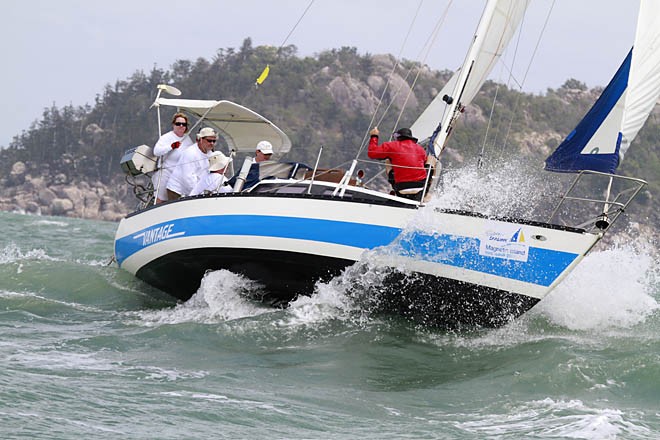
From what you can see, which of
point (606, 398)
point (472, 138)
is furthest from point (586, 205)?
point (606, 398)

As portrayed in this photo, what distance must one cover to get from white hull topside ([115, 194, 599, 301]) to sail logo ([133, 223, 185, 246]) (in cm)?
83

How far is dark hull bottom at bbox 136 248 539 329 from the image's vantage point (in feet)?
24.9

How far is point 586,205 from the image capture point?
46594mm

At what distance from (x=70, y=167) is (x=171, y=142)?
2417 inches

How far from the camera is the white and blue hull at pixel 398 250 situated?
7.35 meters

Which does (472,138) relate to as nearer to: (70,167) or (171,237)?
(70,167)

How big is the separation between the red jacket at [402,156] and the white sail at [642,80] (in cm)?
187

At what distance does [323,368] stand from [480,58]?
456 centimetres

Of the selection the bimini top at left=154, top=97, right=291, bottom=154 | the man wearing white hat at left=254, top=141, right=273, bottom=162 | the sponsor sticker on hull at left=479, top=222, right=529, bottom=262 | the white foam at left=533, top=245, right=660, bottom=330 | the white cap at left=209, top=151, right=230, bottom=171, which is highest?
the bimini top at left=154, top=97, right=291, bottom=154

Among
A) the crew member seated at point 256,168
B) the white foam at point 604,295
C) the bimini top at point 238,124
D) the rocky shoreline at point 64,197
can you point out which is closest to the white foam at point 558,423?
the white foam at point 604,295

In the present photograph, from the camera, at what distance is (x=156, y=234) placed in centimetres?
952

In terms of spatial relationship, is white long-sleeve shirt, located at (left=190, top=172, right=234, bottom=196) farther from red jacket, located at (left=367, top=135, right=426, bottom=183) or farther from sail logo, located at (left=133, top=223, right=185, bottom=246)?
red jacket, located at (left=367, top=135, right=426, bottom=183)

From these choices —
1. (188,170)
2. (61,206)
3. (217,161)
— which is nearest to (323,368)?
(217,161)

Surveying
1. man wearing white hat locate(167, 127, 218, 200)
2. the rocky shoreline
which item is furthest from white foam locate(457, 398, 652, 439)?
the rocky shoreline
